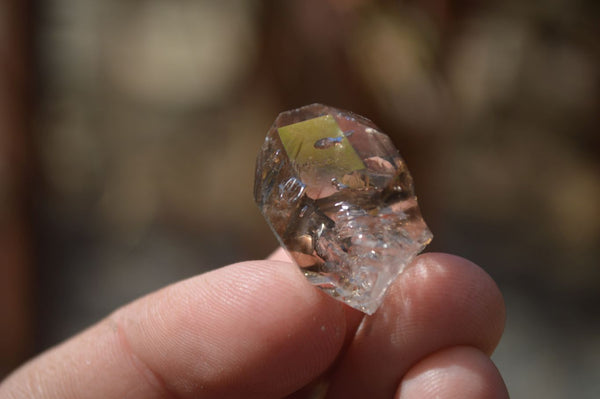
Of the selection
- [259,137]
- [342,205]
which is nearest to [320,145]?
[342,205]

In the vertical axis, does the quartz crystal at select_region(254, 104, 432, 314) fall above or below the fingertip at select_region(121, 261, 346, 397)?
above

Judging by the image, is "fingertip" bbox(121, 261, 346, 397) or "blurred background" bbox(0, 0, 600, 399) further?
"blurred background" bbox(0, 0, 600, 399)

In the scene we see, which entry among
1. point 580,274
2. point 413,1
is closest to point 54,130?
point 413,1

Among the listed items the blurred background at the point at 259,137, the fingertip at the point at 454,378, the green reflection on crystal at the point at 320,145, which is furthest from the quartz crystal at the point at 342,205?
the blurred background at the point at 259,137

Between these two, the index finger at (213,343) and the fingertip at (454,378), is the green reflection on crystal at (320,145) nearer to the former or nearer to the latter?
the index finger at (213,343)

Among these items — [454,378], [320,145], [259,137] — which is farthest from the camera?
[259,137]

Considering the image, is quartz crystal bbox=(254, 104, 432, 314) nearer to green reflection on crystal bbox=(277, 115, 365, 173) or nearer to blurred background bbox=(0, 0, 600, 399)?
green reflection on crystal bbox=(277, 115, 365, 173)

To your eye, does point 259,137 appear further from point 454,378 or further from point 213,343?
point 454,378

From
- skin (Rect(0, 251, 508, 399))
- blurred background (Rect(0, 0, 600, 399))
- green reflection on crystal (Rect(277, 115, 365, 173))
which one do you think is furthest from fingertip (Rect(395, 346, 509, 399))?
blurred background (Rect(0, 0, 600, 399))
